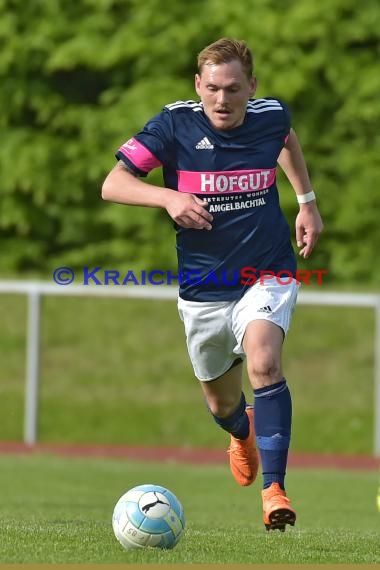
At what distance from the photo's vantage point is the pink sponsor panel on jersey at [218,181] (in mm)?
7117

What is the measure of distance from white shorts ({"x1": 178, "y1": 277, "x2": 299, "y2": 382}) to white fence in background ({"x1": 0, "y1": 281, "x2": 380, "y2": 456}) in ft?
28.8

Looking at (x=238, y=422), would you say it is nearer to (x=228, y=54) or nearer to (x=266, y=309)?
(x=266, y=309)

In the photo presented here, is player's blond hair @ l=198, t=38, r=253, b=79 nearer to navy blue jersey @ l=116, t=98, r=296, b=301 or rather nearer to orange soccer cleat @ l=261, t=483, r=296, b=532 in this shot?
navy blue jersey @ l=116, t=98, r=296, b=301

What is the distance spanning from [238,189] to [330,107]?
480 inches

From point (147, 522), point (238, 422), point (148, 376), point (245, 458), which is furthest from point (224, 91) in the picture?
point (148, 376)

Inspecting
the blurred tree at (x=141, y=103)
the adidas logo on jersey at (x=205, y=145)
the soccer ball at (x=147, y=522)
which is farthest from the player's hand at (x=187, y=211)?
the blurred tree at (x=141, y=103)

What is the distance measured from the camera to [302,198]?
7.70 m

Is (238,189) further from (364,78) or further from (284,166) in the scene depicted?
(364,78)

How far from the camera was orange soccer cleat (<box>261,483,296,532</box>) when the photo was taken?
21.2 ft

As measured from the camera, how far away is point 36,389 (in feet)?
54.4

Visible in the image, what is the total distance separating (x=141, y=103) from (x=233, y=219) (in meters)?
11.6

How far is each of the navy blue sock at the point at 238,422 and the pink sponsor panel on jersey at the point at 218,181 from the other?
1569 mm

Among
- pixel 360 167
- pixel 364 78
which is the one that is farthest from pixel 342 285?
pixel 364 78

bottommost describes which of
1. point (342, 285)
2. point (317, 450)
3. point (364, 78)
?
point (317, 450)
